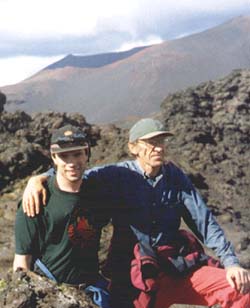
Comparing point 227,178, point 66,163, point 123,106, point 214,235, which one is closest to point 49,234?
point 66,163

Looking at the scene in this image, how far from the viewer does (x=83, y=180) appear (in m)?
4.36

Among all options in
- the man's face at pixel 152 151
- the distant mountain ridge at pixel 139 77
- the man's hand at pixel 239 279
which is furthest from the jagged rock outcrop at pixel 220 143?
the distant mountain ridge at pixel 139 77

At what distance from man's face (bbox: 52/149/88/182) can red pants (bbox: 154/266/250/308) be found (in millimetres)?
1220

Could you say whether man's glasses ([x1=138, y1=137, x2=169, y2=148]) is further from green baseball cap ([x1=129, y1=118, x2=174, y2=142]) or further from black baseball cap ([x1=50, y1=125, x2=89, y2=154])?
black baseball cap ([x1=50, y1=125, x2=89, y2=154])

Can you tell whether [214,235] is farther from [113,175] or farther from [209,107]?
[209,107]

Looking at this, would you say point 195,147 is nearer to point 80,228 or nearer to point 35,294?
point 80,228

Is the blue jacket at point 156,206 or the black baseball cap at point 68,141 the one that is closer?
the black baseball cap at point 68,141

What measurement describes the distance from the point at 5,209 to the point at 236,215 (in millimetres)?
6314

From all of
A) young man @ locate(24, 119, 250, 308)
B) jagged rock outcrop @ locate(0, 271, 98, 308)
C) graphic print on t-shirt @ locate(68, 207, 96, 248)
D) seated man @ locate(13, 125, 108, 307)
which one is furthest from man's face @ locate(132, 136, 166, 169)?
jagged rock outcrop @ locate(0, 271, 98, 308)

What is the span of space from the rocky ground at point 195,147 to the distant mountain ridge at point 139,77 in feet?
101

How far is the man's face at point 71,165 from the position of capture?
416 centimetres

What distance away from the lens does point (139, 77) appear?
220ft

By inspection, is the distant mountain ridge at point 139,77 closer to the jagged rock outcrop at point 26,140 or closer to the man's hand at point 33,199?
the jagged rock outcrop at point 26,140

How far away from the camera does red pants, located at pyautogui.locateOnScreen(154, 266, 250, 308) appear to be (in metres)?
4.61
